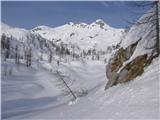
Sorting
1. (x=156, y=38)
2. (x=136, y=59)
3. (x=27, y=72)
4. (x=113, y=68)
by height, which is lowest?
(x=27, y=72)

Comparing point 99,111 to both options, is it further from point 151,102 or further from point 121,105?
point 151,102

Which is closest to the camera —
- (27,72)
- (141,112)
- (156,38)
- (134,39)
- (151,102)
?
(141,112)

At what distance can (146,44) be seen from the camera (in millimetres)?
23609

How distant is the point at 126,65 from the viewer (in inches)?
960

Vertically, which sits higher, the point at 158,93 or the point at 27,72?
the point at 158,93

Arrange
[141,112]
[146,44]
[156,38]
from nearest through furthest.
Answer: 1. [141,112]
2. [156,38]
3. [146,44]

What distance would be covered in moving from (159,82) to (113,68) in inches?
479

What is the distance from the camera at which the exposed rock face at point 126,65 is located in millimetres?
22087

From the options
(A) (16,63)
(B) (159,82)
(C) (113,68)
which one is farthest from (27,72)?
(B) (159,82)

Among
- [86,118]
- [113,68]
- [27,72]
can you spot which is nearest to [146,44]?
[113,68]

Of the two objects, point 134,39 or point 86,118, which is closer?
point 86,118

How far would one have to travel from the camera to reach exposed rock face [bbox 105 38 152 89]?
22.1m

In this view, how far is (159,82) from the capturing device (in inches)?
630

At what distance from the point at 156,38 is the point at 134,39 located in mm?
4256
